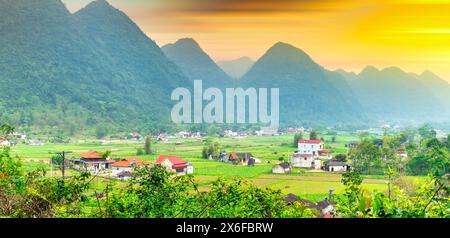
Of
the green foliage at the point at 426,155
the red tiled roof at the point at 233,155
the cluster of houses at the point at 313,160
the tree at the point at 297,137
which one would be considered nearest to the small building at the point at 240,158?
the red tiled roof at the point at 233,155

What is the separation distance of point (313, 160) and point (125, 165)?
1468mm

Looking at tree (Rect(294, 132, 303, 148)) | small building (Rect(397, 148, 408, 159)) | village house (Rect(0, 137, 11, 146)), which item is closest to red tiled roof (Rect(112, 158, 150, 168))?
village house (Rect(0, 137, 11, 146))

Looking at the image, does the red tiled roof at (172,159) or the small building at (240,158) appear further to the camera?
the small building at (240,158)

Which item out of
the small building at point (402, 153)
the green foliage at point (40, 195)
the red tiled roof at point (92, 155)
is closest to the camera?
the green foliage at point (40, 195)

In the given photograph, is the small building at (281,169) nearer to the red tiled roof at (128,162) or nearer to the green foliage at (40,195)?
the red tiled roof at (128,162)

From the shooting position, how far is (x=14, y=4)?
13.8 ft

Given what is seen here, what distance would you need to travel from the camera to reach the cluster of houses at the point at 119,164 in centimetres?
346

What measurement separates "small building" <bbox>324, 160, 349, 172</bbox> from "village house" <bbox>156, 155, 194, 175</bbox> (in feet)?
3.45

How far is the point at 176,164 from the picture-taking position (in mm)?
3566

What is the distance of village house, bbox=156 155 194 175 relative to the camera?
3487 mm

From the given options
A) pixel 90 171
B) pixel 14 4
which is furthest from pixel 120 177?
pixel 14 4

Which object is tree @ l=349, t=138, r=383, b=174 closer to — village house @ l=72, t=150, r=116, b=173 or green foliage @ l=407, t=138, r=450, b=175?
green foliage @ l=407, t=138, r=450, b=175
